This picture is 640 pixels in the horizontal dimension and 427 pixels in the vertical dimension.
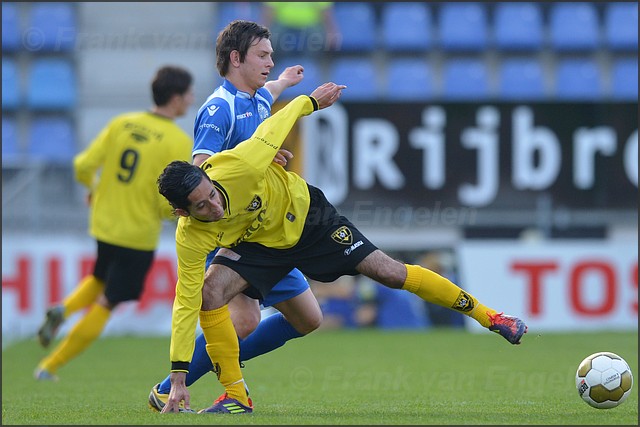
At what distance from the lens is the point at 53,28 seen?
1436 cm

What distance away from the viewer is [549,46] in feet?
47.8

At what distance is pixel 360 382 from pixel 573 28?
854 centimetres

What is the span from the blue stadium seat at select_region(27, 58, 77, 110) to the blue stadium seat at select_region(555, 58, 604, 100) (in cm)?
622

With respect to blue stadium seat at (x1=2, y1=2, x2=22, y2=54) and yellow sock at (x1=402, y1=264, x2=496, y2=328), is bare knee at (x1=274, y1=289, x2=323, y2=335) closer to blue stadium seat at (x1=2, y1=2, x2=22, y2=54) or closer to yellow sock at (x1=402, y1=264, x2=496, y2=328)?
yellow sock at (x1=402, y1=264, x2=496, y2=328)

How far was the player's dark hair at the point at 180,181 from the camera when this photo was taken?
4.89 m

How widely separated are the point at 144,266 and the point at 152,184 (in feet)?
2.11

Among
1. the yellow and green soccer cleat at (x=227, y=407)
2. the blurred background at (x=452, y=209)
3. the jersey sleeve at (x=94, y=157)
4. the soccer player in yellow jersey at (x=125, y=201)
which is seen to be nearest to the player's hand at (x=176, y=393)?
the yellow and green soccer cleat at (x=227, y=407)

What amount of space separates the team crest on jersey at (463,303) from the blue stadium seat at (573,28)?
31.9ft

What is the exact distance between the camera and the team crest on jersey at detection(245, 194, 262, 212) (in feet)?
17.2

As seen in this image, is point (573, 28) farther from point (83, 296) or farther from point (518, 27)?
point (83, 296)

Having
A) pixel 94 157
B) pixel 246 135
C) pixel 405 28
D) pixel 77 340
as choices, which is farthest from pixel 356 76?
pixel 246 135

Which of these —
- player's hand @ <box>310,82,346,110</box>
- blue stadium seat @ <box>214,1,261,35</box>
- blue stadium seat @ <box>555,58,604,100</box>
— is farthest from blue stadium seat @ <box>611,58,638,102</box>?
player's hand @ <box>310,82,346,110</box>

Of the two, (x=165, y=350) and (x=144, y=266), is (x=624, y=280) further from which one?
(x=144, y=266)

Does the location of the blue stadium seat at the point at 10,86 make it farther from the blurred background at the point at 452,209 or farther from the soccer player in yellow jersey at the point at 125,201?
the soccer player in yellow jersey at the point at 125,201
